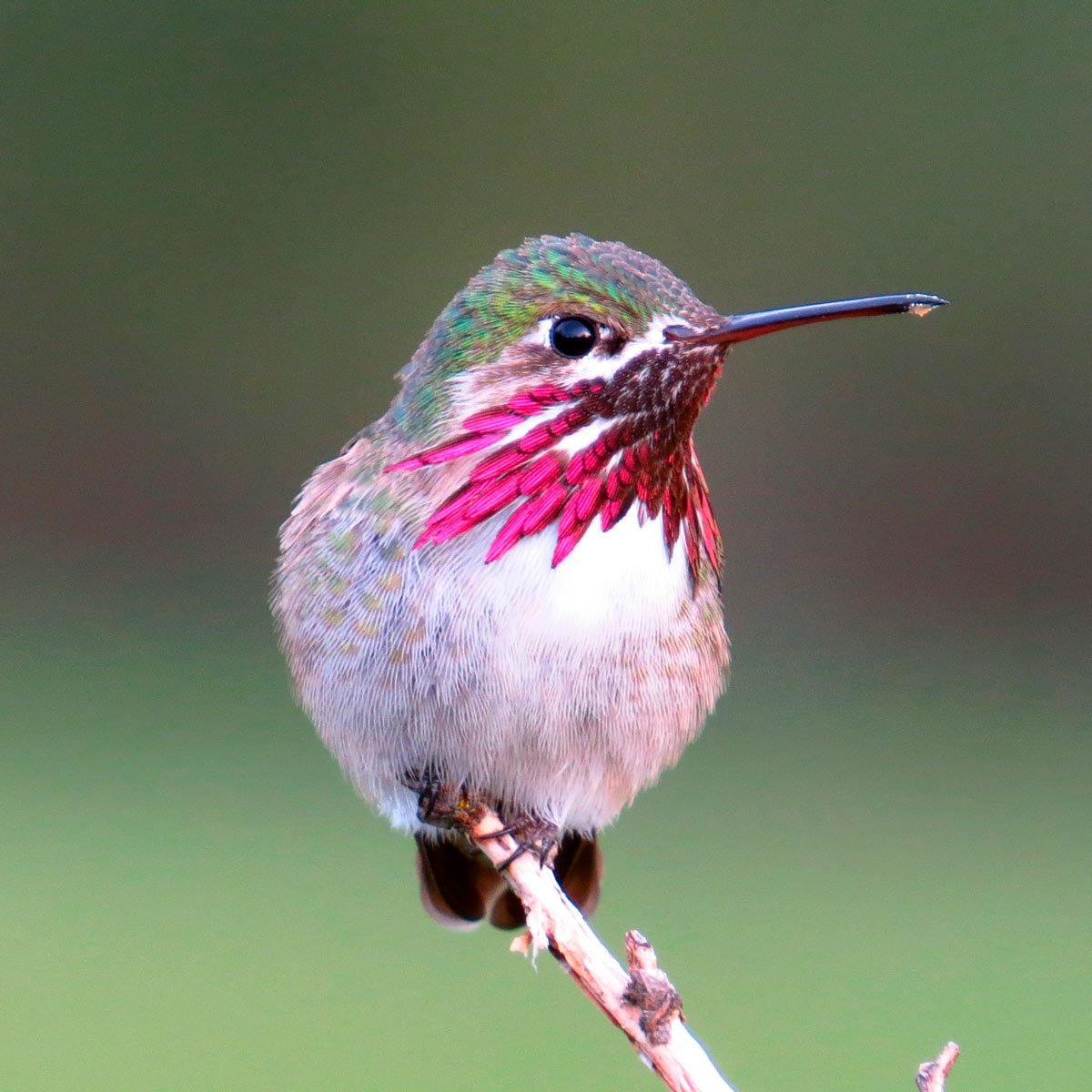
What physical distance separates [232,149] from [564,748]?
6652mm

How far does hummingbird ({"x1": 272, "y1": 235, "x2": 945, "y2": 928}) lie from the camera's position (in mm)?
1948

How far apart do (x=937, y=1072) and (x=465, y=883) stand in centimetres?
124

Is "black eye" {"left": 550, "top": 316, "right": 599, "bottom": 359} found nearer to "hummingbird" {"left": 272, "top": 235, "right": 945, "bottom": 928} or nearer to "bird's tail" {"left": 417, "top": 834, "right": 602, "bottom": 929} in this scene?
Result: "hummingbird" {"left": 272, "top": 235, "right": 945, "bottom": 928}

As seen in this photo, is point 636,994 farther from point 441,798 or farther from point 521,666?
point 441,798

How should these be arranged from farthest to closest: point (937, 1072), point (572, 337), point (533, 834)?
point (533, 834)
point (572, 337)
point (937, 1072)

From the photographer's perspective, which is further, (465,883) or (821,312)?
(465,883)

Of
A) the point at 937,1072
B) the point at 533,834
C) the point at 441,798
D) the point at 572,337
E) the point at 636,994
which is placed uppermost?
the point at 572,337

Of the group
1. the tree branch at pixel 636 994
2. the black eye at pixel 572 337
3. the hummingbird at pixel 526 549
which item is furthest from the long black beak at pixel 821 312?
the tree branch at pixel 636 994

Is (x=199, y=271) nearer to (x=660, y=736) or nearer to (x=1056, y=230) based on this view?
(x=1056, y=230)

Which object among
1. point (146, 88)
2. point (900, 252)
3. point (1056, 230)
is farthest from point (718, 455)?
point (146, 88)

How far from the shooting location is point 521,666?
6.63ft

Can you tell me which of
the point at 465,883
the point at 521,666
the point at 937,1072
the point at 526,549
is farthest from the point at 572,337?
the point at 465,883

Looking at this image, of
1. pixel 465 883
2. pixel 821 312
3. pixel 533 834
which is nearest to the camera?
pixel 821 312

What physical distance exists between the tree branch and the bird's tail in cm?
61
